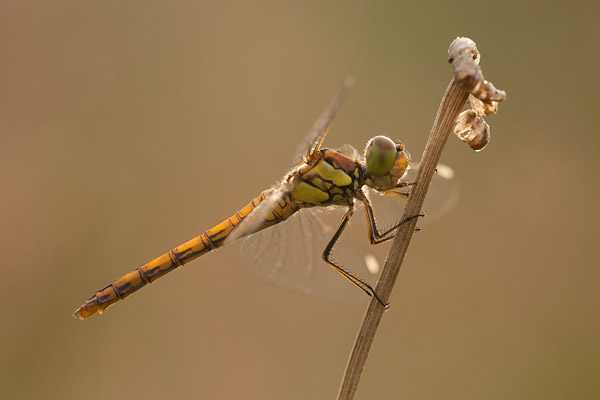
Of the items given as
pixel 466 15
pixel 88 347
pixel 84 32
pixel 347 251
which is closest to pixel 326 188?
pixel 347 251

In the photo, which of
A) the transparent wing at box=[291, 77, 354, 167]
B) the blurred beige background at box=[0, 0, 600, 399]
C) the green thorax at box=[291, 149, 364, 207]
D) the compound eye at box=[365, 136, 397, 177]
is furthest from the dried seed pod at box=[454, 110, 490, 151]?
the blurred beige background at box=[0, 0, 600, 399]

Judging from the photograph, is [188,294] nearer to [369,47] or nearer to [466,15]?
[369,47]

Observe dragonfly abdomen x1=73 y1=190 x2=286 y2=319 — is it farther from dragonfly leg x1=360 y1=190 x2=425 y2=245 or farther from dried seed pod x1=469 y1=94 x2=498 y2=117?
dried seed pod x1=469 y1=94 x2=498 y2=117

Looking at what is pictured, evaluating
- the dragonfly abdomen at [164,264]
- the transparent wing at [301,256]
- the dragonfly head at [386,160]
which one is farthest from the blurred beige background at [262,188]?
the dragonfly head at [386,160]

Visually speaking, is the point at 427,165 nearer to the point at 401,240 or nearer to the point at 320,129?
the point at 401,240

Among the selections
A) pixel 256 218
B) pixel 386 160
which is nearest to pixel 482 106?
pixel 386 160

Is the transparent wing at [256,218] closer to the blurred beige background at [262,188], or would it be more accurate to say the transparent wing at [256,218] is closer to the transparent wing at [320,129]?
the transparent wing at [320,129]
